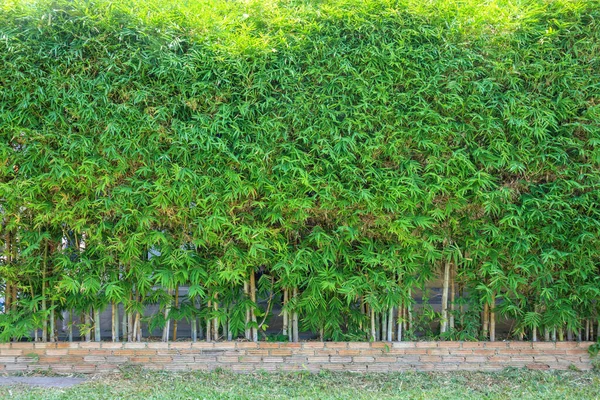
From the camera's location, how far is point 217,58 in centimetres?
367

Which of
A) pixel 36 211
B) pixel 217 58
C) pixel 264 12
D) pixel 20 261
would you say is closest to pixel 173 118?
pixel 217 58

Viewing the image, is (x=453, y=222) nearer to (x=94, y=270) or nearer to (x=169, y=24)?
(x=169, y=24)

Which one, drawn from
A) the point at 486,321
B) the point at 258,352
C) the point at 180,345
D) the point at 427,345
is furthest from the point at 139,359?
the point at 486,321

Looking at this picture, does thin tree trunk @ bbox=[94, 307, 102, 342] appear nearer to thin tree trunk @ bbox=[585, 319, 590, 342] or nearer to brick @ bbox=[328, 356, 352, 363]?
brick @ bbox=[328, 356, 352, 363]

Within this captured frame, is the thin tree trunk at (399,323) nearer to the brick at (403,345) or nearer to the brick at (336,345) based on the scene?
the brick at (403,345)

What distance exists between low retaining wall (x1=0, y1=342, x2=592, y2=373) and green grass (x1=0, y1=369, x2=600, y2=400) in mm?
111

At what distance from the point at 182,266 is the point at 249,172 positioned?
96 cm

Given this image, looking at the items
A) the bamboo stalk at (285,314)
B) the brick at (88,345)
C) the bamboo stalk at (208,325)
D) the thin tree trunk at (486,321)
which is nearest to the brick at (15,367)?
the brick at (88,345)

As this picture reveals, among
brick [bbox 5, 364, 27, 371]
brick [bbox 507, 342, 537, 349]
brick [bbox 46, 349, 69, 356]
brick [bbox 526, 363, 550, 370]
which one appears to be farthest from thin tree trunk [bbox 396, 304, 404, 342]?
brick [bbox 5, 364, 27, 371]

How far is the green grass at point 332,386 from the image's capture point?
3.61m

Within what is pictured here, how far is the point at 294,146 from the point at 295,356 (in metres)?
1.84

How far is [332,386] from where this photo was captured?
12.6ft

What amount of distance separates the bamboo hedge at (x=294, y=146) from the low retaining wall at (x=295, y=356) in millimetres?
349

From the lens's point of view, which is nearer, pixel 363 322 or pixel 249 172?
pixel 249 172
